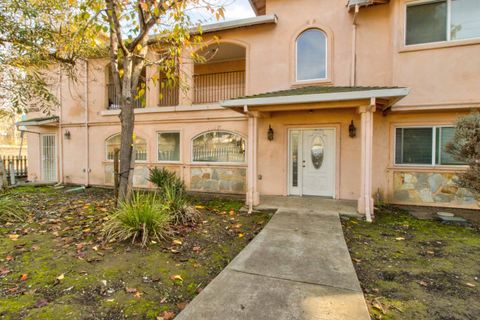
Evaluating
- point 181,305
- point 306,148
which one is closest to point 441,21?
point 306,148

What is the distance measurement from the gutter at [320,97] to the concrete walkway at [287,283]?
323 cm

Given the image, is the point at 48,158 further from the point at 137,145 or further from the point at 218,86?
the point at 218,86

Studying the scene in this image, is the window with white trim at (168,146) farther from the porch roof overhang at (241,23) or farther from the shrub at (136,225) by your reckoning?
the shrub at (136,225)

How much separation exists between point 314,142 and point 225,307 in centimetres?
680

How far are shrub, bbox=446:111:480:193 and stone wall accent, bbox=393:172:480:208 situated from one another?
4.78 feet

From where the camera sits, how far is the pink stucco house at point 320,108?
6988mm

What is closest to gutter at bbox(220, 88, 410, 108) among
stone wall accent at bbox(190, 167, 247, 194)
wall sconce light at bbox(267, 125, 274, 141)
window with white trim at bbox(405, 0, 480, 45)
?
wall sconce light at bbox(267, 125, 274, 141)

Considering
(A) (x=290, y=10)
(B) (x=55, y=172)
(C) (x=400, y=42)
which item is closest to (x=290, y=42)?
(A) (x=290, y=10)

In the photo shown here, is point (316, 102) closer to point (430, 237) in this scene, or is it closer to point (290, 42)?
point (290, 42)

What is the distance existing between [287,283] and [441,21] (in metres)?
8.43

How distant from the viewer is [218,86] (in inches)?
428

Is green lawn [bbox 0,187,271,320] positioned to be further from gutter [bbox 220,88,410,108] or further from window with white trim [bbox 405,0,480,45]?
window with white trim [bbox 405,0,480,45]

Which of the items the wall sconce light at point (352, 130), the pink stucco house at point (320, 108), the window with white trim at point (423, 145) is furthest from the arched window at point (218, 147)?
the window with white trim at point (423, 145)

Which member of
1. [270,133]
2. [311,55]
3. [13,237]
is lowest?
[13,237]
